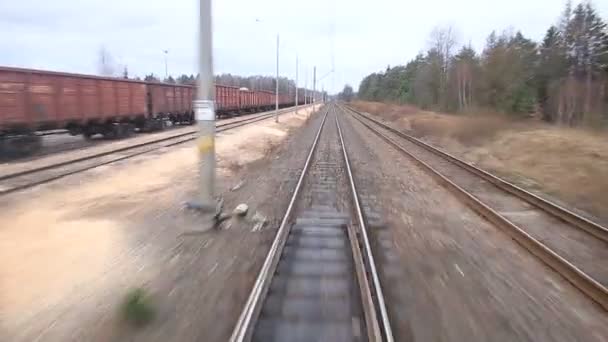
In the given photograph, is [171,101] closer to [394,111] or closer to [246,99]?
[246,99]

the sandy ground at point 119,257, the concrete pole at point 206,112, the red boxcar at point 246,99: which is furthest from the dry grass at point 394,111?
the concrete pole at point 206,112

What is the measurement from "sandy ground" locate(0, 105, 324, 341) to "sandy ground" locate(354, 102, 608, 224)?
7.34 m

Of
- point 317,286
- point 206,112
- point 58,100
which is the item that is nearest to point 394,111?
point 58,100

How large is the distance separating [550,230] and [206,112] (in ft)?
21.1

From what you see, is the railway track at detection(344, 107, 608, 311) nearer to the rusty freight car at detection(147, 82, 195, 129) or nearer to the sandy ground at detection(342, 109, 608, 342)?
the sandy ground at detection(342, 109, 608, 342)

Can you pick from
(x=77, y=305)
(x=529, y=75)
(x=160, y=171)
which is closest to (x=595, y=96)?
(x=529, y=75)

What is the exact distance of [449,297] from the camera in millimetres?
5480

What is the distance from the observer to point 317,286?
5707mm

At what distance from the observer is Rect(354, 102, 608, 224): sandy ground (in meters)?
12.4

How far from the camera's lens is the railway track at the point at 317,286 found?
451cm

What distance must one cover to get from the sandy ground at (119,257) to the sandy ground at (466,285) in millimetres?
1845

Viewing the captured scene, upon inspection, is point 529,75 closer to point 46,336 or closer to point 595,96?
point 595,96

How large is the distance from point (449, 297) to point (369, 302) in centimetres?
113

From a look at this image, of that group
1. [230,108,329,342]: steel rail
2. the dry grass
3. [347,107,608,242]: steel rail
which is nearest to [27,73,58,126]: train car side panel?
[230,108,329,342]: steel rail
